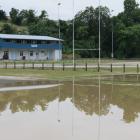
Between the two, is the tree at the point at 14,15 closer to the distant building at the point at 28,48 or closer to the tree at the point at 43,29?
the tree at the point at 43,29

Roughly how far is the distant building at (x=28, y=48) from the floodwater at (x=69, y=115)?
241 feet

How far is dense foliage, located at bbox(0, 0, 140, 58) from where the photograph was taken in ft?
375

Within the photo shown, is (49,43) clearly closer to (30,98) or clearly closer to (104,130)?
(30,98)

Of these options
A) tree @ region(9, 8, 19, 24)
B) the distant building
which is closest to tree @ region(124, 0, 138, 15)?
the distant building

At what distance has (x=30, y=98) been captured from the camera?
24.3 meters

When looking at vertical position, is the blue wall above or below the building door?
above

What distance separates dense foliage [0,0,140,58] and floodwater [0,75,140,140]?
86.4m


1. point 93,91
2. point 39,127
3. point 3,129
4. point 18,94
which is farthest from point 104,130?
point 93,91

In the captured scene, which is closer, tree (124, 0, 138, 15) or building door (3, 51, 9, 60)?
building door (3, 51, 9, 60)

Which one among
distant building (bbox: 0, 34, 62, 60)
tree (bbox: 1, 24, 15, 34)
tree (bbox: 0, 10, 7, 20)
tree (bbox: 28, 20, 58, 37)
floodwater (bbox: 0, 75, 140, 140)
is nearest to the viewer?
floodwater (bbox: 0, 75, 140, 140)

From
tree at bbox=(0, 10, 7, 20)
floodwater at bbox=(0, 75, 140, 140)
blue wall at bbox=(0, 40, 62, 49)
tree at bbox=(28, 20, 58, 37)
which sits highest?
tree at bbox=(0, 10, 7, 20)

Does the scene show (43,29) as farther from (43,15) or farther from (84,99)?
(84,99)

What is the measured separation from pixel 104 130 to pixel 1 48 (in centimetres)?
8661

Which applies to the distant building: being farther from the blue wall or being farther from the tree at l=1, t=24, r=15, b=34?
the tree at l=1, t=24, r=15, b=34
